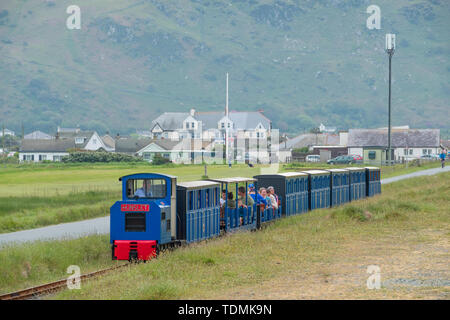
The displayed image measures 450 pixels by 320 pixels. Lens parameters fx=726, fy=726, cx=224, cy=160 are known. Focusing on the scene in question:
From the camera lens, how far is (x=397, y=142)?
124 metres

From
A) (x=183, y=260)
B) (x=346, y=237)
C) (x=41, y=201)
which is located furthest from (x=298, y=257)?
(x=41, y=201)

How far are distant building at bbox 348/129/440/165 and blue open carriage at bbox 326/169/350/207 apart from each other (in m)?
73.2

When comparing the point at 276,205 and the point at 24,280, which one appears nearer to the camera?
the point at 24,280

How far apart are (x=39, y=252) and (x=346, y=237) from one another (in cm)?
1127

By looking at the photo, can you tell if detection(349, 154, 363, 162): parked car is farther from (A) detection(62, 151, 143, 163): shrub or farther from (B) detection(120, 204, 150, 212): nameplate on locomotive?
(B) detection(120, 204, 150, 212): nameplate on locomotive

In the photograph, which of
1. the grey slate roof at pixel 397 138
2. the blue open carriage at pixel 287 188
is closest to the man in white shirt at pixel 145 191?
the blue open carriage at pixel 287 188

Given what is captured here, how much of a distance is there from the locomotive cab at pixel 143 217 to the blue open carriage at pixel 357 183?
22.3 metres

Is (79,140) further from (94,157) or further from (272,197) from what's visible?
(272,197)

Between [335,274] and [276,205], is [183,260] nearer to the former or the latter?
[335,274]

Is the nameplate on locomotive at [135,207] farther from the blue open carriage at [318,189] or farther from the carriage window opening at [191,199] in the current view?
the blue open carriage at [318,189]

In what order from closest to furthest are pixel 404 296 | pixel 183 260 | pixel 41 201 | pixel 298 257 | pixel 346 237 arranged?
pixel 404 296 < pixel 183 260 < pixel 298 257 < pixel 346 237 < pixel 41 201
